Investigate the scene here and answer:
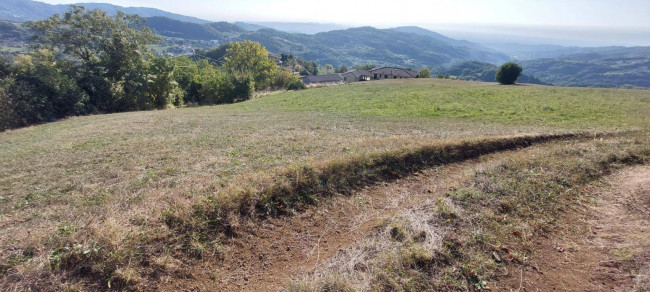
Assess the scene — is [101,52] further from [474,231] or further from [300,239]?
[474,231]

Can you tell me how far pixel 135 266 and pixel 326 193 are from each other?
3.98 m

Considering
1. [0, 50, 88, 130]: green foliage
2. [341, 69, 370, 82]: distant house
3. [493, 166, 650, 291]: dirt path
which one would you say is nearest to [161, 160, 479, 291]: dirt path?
[493, 166, 650, 291]: dirt path

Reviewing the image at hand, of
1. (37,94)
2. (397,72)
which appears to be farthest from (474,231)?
(397,72)

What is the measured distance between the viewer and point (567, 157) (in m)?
8.72

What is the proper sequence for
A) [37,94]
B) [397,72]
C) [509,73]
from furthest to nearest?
[397,72] → [509,73] → [37,94]

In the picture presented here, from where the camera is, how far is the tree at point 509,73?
145 ft

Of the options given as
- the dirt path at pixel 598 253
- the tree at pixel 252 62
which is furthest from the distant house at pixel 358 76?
the dirt path at pixel 598 253

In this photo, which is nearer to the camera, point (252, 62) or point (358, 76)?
point (252, 62)

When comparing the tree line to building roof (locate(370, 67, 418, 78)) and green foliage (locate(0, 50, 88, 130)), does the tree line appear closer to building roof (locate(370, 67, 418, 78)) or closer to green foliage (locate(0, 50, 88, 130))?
green foliage (locate(0, 50, 88, 130))

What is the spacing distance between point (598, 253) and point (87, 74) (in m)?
44.4

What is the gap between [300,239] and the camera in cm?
529

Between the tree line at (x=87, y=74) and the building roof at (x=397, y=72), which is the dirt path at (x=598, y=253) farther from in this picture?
the building roof at (x=397, y=72)

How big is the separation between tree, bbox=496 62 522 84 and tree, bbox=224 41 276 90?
51.3m

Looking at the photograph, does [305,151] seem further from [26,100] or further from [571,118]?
[26,100]
